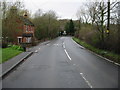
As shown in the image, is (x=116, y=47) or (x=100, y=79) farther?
(x=116, y=47)

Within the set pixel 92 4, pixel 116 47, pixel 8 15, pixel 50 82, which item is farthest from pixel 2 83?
pixel 8 15

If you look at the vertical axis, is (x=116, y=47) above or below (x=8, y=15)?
below

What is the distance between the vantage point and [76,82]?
969cm

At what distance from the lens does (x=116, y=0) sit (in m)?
24.2

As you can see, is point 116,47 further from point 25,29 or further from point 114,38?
point 25,29

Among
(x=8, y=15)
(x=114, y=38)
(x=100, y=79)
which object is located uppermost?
(x=8, y=15)

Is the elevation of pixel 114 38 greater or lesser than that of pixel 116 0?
lesser

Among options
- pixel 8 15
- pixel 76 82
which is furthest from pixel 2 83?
pixel 8 15

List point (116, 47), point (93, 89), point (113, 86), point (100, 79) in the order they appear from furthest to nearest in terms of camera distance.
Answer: point (116, 47), point (100, 79), point (113, 86), point (93, 89)

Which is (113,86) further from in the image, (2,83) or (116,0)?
(116,0)

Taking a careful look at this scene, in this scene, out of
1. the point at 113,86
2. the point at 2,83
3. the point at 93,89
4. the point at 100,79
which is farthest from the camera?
the point at 100,79

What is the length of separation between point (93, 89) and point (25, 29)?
51.3 meters

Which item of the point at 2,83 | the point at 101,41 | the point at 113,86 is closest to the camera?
the point at 113,86

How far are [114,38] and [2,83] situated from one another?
44.7 ft
